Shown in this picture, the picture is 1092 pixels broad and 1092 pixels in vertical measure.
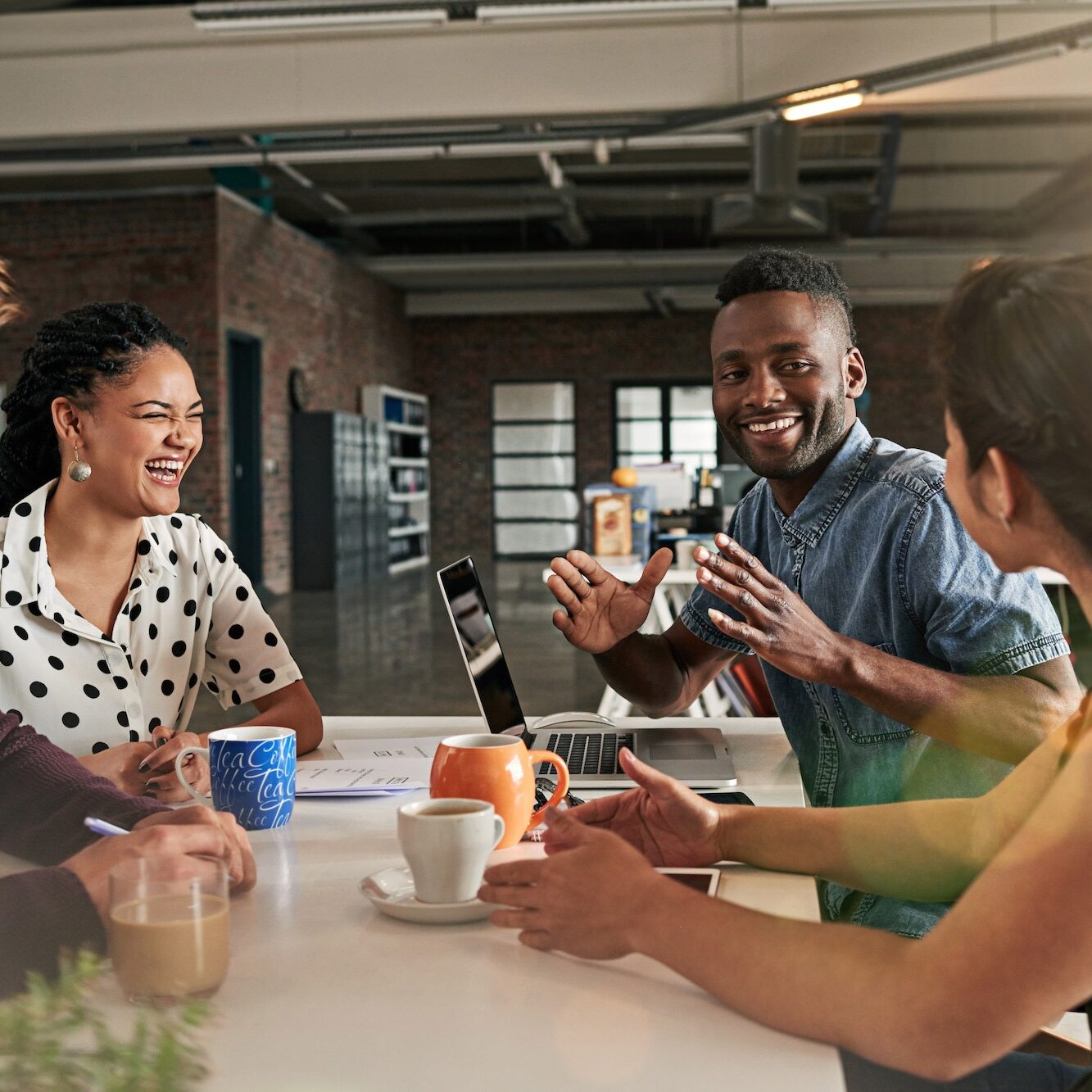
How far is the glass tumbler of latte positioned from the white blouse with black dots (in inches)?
37.1

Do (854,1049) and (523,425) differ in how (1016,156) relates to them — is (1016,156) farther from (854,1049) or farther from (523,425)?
(854,1049)

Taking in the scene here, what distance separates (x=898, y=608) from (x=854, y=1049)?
0.96 meters

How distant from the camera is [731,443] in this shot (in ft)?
6.44

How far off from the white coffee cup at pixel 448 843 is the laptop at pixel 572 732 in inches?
22.3

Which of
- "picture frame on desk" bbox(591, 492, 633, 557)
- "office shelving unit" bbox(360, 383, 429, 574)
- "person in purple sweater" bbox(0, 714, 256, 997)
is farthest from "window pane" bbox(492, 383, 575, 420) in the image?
"person in purple sweater" bbox(0, 714, 256, 997)

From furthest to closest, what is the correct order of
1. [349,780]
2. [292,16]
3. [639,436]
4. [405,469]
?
1. [639,436]
2. [405,469]
3. [292,16]
4. [349,780]

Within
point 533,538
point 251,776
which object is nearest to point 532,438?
point 533,538

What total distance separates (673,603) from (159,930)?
528cm

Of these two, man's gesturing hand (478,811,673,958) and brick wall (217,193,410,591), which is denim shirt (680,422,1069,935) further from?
brick wall (217,193,410,591)

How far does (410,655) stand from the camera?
765cm

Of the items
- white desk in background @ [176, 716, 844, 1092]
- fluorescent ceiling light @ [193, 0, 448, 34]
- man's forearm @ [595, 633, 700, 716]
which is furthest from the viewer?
fluorescent ceiling light @ [193, 0, 448, 34]

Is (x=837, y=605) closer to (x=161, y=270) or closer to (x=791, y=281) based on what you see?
(x=791, y=281)

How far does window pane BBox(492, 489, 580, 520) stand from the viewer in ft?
53.0

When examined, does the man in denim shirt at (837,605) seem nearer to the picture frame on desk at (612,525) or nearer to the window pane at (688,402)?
the picture frame on desk at (612,525)
